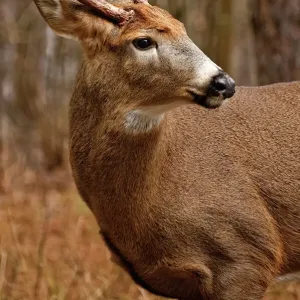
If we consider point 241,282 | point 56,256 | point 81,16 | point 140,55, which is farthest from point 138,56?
point 56,256

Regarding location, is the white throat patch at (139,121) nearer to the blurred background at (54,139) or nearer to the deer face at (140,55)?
the deer face at (140,55)

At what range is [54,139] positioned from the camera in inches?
491

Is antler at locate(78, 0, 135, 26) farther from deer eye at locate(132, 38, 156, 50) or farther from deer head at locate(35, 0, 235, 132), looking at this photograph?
deer eye at locate(132, 38, 156, 50)

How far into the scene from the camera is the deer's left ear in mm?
4930

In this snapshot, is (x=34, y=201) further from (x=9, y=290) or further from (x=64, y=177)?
(x=9, y=290)

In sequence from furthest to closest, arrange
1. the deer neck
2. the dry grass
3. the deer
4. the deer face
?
the dry grass, the deer neck, the deer, the deer face

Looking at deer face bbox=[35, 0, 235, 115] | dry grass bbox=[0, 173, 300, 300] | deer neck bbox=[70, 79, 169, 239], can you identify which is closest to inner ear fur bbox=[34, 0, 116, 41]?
deer face bbox=[35, 0, 235, 115]

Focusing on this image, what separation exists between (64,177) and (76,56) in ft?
8.81

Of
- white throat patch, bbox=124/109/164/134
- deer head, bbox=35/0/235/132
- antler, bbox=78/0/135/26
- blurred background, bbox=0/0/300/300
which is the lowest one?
blurred background, bbox=0/0/300/300

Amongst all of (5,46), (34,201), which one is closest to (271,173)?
(34,201)

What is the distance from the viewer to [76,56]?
13.9 meters

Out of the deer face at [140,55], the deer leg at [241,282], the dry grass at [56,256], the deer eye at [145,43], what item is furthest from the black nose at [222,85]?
the dry grass at [56,256]

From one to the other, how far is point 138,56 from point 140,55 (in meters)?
0.01

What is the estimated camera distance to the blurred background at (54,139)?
712cm
